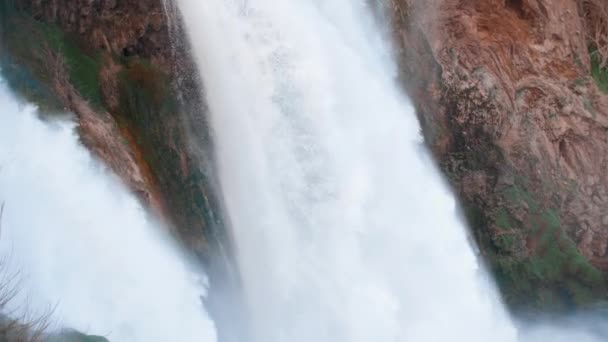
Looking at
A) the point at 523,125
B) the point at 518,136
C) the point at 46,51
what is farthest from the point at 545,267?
the point at 46,51

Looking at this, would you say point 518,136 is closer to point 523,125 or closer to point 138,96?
point 523,125

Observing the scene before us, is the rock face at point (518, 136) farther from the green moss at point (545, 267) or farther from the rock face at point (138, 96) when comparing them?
the rock face at point (138, 96)

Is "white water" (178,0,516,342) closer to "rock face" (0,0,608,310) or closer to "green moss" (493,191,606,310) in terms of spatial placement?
"rock face" (0,0,608,310)

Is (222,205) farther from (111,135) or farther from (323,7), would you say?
(323,7)

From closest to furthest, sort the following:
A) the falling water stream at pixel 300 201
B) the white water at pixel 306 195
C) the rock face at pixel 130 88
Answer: the falling water stream at pixel 300 201
the rock face at pixel 130 88
the white water at pixel 306 195

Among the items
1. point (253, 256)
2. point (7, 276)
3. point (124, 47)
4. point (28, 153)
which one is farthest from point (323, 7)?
point (7, 276)

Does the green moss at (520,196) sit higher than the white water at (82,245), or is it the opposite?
the green moss at (520,196)

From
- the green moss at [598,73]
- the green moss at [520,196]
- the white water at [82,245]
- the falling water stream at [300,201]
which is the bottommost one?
the white water at [82,245]

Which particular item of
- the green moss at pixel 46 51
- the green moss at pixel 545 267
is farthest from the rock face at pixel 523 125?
the green moss at pixel 46 51
